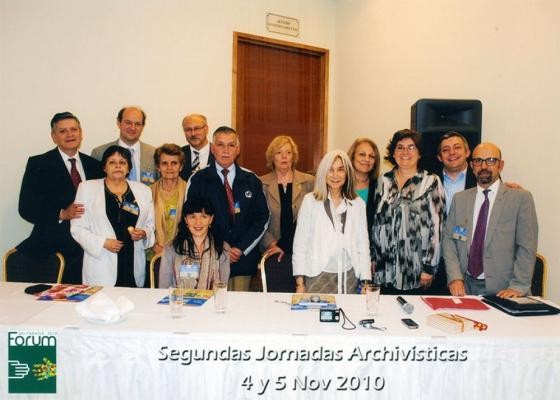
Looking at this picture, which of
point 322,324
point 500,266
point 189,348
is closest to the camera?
point 189,348

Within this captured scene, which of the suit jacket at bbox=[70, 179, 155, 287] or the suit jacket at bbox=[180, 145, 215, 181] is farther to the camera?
the suit jacket at bbox=[180, 145, 215, 181]

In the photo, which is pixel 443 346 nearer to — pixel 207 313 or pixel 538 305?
pixel 538 305

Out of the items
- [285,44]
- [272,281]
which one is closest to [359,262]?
[272,281]

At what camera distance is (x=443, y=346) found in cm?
184

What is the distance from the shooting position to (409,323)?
6.44ft

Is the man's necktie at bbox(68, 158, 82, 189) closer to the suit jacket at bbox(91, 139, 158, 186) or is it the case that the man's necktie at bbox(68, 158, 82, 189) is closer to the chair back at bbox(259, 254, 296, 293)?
the suit jacket at bbox(91, 139, 158, 186)

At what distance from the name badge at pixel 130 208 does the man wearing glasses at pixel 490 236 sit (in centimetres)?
A: 198

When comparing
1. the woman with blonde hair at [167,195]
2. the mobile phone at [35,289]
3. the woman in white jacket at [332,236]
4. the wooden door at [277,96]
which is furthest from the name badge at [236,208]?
the wooden door at [277,96]

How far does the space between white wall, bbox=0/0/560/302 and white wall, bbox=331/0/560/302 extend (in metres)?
0.01

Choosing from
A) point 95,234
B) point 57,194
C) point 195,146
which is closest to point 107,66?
point 195,146

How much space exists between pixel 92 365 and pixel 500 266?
225 centimetres

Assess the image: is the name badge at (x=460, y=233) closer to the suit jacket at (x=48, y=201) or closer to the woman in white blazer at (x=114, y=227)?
the woman in white blazer at (x=114, y=227)

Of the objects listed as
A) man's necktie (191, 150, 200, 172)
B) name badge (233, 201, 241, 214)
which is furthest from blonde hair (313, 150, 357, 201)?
man's necktie (191, 150, 200, 172)

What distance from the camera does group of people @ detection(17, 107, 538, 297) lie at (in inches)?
105
